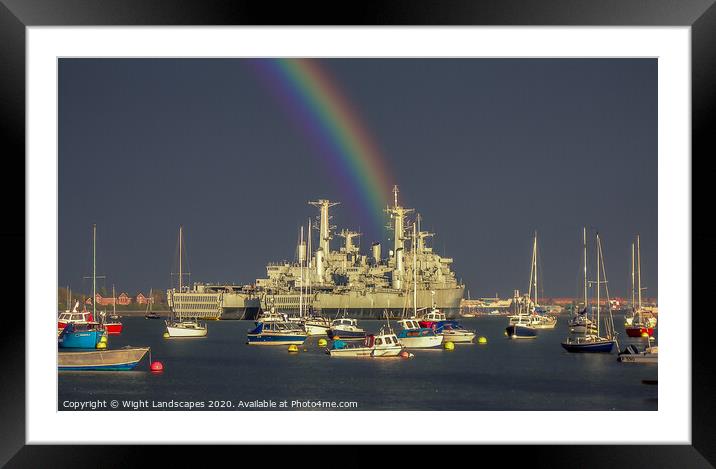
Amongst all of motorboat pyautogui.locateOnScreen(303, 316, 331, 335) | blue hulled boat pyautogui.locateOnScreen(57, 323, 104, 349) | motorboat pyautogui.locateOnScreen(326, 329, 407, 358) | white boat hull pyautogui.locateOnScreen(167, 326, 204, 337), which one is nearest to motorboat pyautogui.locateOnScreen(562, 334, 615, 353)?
motorboat pyautogui.locateOnScreen(326, 329, 407, 358)

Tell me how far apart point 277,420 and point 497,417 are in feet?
5.53

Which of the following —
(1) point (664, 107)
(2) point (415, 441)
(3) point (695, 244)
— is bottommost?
(2) point (415, 441)

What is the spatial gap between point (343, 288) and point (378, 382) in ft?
144

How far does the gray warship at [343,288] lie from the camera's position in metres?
64.4

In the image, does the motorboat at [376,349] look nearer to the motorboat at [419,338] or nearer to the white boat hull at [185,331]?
the motorboat at [419,338]

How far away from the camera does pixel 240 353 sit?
105 ft

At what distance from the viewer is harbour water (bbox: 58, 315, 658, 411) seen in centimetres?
1794

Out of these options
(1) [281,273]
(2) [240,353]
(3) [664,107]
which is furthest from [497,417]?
(1) [281,273]

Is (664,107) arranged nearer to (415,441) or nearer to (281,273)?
(415,441)

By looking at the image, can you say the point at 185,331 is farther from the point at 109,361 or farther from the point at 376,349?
the point at 109,361

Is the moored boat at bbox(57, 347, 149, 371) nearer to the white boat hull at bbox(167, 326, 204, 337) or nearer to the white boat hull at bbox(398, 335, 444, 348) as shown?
the white boat hull at bbox(398, 335, 444, 348)
